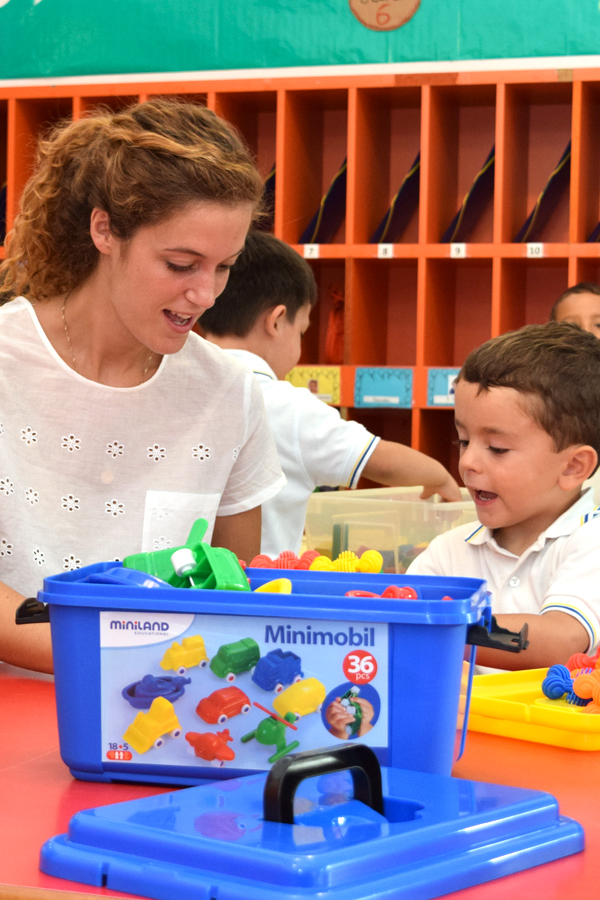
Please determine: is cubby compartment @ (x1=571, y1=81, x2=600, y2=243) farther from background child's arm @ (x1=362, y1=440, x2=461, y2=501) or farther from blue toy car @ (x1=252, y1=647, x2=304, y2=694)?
blue toy car @ (x1=252, y1=647, x2=304, y2=694)

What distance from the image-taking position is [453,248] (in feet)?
11.3

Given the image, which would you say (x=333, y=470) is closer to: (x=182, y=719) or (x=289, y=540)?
(x=289, y=540)

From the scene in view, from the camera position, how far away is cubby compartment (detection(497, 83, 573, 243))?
11.5ft

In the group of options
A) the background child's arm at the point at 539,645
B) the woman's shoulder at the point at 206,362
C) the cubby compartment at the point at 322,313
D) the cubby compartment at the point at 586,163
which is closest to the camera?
the background child's arm at the point at 539,645

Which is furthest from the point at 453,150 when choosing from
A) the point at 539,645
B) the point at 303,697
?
the point at 303,697

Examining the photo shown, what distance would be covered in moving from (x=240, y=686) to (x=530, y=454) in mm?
825

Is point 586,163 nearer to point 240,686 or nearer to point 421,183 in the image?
point 421,183

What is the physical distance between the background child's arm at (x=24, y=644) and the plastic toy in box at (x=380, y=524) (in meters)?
1.16

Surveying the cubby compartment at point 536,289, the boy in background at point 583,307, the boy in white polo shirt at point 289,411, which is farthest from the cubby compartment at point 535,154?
the boy in white polo shirt at point 289,411

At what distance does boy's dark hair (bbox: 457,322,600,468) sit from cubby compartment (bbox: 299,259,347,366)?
2.53m

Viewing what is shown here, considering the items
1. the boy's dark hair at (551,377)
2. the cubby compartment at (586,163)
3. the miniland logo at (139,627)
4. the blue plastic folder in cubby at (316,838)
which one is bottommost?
the blue plastic folder in cubby at (316,838)

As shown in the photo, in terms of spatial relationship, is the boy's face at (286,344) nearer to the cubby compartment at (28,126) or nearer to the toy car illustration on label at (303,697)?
the toy car illustration on label at (303,697)

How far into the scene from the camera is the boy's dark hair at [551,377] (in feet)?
4.56

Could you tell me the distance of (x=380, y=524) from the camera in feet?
7.26
